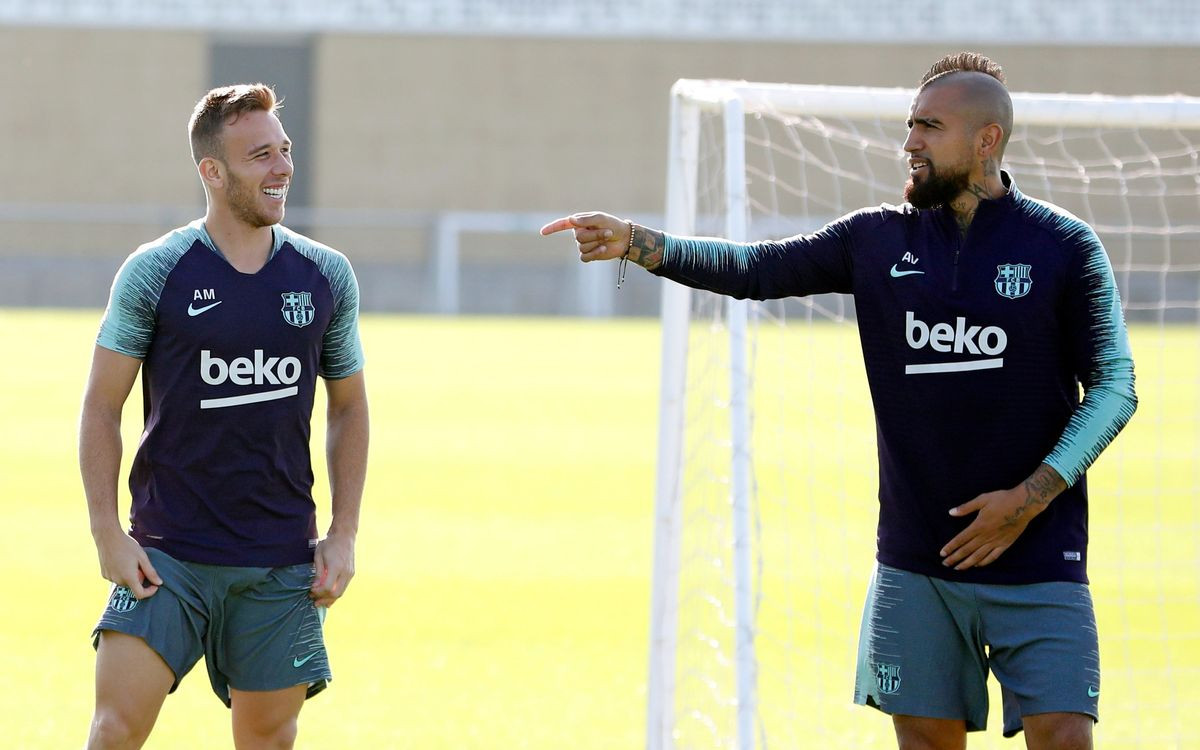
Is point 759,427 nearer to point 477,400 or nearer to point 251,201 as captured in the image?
point 477,400

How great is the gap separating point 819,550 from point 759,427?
3.87m

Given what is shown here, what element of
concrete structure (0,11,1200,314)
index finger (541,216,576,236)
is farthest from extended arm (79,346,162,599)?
concrete structure (0,11,1200,314)

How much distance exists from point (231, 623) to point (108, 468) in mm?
434

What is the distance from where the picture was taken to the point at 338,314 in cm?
364

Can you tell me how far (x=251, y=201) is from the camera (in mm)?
3492

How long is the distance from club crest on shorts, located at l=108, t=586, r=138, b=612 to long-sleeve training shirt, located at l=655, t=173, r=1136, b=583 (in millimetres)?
1341

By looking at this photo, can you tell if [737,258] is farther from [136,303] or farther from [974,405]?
[136,303]

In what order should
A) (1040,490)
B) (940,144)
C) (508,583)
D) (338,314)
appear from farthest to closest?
1. (508,583)
2. (338,314)
3. (940,144)
4. (1040,490)

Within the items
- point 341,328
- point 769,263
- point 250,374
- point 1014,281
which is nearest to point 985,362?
point 1014,281

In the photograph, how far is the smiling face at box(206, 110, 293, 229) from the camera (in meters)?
3.49

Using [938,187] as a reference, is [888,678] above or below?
below

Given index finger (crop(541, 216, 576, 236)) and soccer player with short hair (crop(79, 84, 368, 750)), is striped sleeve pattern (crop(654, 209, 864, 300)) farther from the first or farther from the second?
soccer player with short hair (crop(79, 84, 368, 750))

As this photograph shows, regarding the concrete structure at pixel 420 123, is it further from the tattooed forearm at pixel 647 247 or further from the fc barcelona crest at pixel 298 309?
the tattooed forearm at pixel 647 247

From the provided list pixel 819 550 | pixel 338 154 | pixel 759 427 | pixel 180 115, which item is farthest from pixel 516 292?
pixel 819 550
